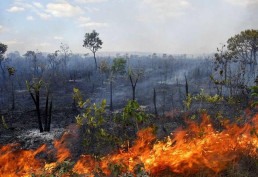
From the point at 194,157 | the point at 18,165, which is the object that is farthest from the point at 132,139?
the point at 194,157

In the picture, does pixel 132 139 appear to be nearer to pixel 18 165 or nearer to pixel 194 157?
pixel 18 165

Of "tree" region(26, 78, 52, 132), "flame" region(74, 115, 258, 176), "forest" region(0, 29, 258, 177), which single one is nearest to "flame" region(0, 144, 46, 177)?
"forest" region(0, 29, 258, 177)

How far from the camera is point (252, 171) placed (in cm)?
1220

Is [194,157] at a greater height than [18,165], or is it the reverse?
[194,157]

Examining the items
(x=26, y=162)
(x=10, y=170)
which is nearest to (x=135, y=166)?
(x=10, y=170)

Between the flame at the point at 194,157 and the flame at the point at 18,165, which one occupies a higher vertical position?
the flame at the point at 194,157

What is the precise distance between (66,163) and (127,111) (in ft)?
30.6

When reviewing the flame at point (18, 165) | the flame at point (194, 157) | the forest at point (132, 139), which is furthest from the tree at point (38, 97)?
the flame at point (194, 157)

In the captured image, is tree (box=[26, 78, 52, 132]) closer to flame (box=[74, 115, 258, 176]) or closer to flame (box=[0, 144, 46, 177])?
flame (box=[0, 144, 46, 177])

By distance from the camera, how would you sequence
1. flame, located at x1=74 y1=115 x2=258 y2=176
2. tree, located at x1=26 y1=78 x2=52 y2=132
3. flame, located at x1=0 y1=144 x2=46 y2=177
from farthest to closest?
1. tree, located at x1=26 y1=78 x2=52 y2=132
2. flame, located at x1=0 y1=144 x2=46 y2=177
3. flame, located at x1=74 y1=115 x2=258 y2=176

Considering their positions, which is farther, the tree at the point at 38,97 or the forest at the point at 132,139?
the tree at the point at 38,97

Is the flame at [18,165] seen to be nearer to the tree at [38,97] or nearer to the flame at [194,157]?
the flame at [194,157]

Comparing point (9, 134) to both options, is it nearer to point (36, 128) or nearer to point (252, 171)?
point (36, 128)

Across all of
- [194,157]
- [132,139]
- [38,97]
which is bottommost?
[132,139]
